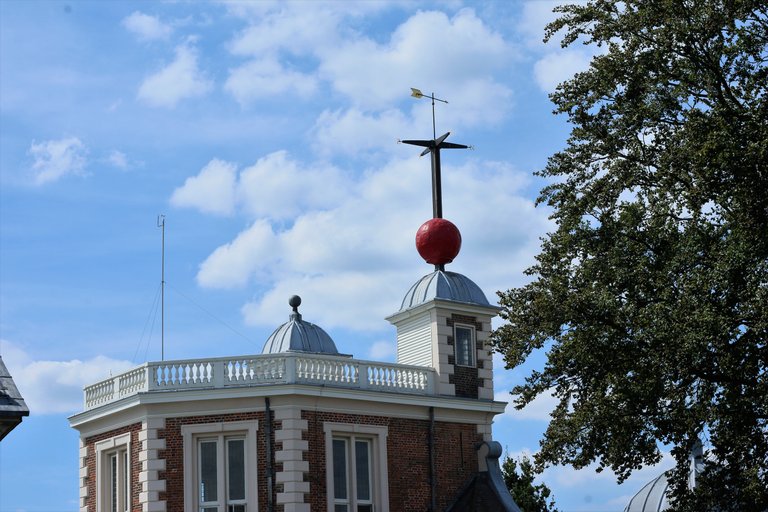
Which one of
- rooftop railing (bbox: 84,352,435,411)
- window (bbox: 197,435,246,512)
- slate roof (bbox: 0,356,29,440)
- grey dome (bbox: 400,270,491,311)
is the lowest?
slate roof (bbox: 0,356,29,440)

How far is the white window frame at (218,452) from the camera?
105 ft

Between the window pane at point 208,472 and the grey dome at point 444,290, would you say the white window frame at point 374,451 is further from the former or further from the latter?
the grey dome at point 444,290

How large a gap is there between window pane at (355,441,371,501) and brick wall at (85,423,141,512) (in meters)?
5.96

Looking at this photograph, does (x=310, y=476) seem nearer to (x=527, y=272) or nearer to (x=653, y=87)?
(x=527, y=272)

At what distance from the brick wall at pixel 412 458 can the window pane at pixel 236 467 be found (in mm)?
1780

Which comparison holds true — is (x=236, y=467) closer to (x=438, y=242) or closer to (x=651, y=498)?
(x=438, y=242)

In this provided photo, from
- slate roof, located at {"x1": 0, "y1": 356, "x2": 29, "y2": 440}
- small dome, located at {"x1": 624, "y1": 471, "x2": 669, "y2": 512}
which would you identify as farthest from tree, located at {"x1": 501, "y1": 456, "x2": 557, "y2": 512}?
slate roof, located at {"x1": 0, "y1": 356, "x2": 29, "y2": 440}

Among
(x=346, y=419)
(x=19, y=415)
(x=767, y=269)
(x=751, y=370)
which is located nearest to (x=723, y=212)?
(x=767, y=269)

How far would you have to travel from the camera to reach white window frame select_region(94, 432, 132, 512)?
111ft

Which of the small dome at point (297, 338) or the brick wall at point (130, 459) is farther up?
the small dome at point (297, 338)

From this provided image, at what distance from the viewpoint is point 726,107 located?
26.2 metres

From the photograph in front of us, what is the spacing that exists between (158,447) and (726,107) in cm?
1692

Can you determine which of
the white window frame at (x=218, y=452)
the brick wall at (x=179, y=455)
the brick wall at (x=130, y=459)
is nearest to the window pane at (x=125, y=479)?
the brick wall at (x=130, y=459)

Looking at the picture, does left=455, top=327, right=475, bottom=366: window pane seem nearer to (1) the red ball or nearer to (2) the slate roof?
(1) the red ball
